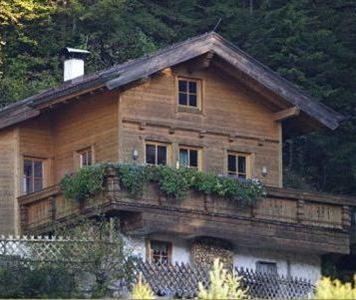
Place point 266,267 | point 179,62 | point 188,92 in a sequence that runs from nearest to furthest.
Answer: point 179,62 < point 266,267 < point 188,92

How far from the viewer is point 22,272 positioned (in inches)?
1751

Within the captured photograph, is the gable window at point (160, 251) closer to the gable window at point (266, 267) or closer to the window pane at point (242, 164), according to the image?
the gable window at point (266, 267)

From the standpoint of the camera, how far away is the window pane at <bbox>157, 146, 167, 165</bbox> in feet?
169

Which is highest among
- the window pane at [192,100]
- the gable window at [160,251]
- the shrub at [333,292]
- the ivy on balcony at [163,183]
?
the window pane at [192,100]

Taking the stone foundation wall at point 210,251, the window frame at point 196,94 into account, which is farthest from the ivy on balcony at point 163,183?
the window frame at point 196,94

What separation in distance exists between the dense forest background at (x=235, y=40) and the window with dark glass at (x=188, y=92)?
818cm

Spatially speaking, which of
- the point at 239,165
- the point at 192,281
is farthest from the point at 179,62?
the point at 192,281

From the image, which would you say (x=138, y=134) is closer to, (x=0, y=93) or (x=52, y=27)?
(x=0, y=93)

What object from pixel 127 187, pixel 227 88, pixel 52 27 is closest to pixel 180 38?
pixel 52 27

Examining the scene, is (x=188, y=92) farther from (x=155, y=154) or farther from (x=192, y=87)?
(x=155, y=154)

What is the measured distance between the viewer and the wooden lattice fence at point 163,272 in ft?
149

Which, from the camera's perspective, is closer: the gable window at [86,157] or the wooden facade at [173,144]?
the wooden facade at [173,144]

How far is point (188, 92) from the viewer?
2067 inches

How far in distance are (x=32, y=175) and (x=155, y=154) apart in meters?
4.22
